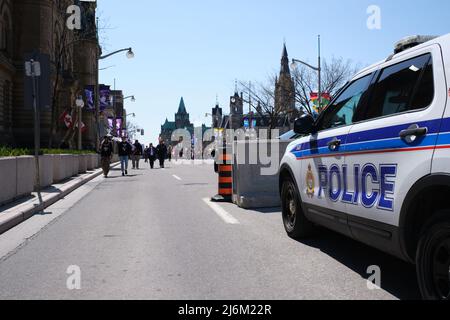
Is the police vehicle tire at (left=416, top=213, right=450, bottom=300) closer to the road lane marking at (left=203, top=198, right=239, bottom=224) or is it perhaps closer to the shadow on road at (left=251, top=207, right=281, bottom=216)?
the road lane marking at (left=203, top=198, right=239, bottom=224)

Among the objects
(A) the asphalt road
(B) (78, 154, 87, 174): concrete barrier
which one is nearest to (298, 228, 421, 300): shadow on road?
(A) the asphalt road

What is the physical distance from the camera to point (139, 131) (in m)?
111

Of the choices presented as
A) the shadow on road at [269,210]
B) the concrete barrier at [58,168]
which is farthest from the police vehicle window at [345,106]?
the concrete barrier at [58,168]

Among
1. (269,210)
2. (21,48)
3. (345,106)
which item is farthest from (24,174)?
(21,48)

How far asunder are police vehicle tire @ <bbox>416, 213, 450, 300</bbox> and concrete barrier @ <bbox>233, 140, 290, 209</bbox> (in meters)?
6.88

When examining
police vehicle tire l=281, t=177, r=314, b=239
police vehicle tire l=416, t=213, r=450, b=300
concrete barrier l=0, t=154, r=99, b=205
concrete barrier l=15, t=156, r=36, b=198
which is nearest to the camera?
police vehicle tire l=416, t=213, r=450, b=300

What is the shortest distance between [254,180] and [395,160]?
22.3 ft

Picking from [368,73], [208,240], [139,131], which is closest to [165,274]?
[208,240]

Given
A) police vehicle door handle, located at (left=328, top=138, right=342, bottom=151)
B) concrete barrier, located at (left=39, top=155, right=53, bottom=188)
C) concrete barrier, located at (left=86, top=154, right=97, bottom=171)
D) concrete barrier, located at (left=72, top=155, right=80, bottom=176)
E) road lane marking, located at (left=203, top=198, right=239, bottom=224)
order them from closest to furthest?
1. police vehicle door handle, located at (left=328, top=138, right=342, bottom=151)
2. road lane marking, located at (left=203, top=198, right=239, bottom=224)
3. concrete barrier, located at (left=39, top=155, right=53, bottom=188)
4. concrete barrier, located at (left=72, top=155, right=80, bottom=176)
5. concrete barrier, located at (left=86, top=154, right=97, bottom=171)

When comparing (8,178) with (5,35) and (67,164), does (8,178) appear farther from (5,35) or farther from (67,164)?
(5,35)

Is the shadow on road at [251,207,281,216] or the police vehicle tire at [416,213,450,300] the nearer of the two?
the police vehicle tire at [416,213,450,300]

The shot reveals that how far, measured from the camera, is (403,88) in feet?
13.6

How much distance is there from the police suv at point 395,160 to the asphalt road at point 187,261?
1.88 ft

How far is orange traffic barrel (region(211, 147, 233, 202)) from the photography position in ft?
37.5
